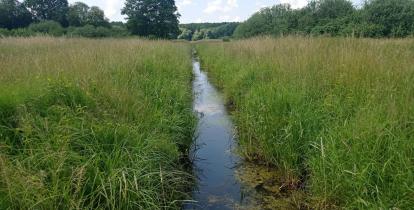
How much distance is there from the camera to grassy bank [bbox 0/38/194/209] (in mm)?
2188

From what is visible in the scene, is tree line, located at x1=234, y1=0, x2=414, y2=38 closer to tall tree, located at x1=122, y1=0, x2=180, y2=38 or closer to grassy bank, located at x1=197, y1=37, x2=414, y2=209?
grassy bank, located at x1=197, y1=37, x2=414, y2=209

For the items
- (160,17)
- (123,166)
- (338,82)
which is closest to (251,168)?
(338,82)

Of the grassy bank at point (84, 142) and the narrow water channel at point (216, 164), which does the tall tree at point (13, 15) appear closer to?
the narrow water channel at point (216, 164)

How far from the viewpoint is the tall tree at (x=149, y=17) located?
38.2m

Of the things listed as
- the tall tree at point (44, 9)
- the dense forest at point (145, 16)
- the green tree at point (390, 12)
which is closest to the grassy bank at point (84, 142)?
the green tree at point (390, 12)

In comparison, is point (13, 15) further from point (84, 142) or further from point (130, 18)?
point (84, 142)

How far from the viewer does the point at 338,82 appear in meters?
4.15

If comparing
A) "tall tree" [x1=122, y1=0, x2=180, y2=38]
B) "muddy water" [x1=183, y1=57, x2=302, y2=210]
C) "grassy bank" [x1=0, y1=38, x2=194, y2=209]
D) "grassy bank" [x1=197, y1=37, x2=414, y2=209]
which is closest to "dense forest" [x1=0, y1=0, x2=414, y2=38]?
"tall tree" [x1=122, y1=0, x2=180, y2=38]

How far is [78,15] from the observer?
41.0 meters

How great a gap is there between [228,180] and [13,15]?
43.4 metres

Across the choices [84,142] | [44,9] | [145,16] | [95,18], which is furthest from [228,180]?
[44,9]

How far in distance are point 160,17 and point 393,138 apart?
127ft

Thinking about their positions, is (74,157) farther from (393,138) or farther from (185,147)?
(393,138)

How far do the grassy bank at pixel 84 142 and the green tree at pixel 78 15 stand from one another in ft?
126
